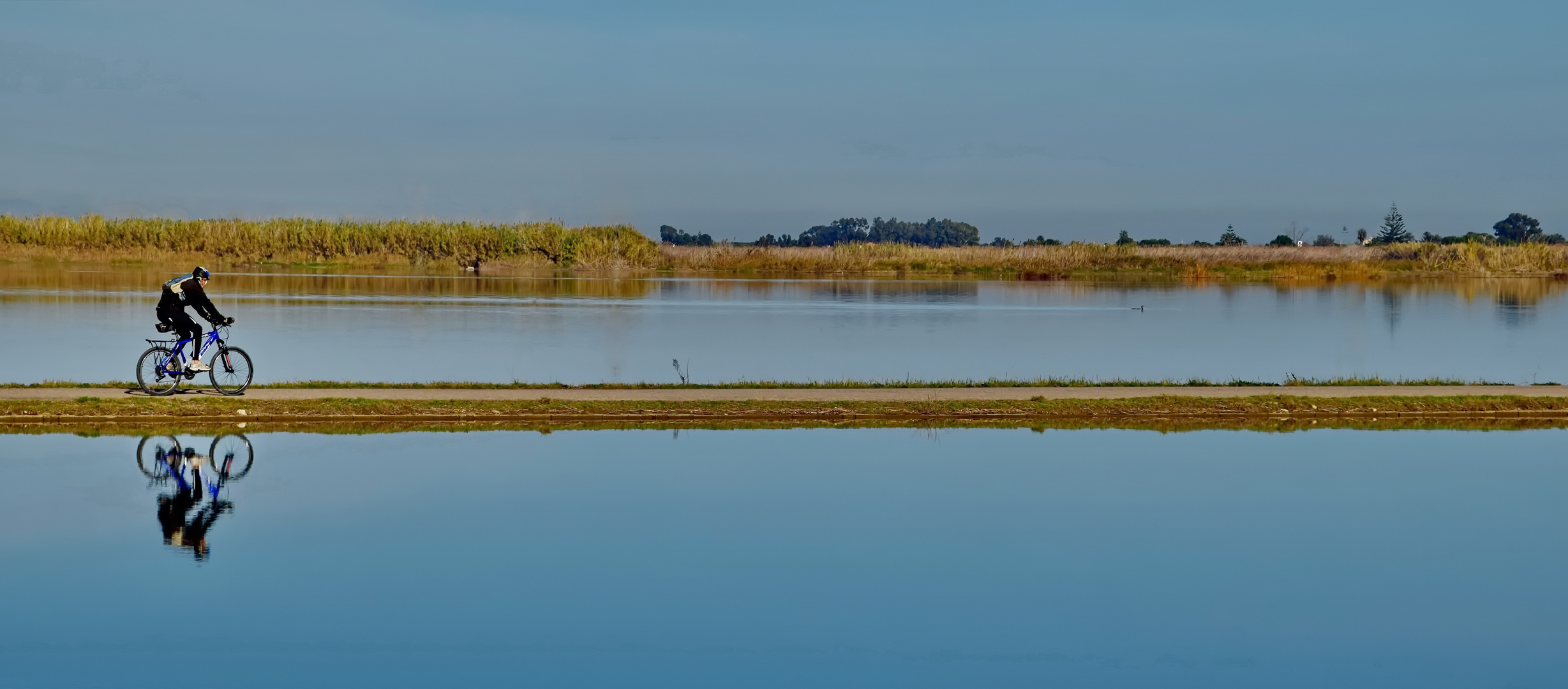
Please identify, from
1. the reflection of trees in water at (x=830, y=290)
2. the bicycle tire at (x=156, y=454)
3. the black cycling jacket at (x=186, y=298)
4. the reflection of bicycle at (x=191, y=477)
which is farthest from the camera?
the reflection of trees in water at (x=830, y=290)

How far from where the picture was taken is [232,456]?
13.2 meters

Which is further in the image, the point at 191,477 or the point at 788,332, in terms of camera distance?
the point at 788,332

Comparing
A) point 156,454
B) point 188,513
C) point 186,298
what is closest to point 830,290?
point 186,298

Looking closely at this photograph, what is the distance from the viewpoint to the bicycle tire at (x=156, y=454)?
1236cm

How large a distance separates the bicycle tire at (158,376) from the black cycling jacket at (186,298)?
500 millimetres

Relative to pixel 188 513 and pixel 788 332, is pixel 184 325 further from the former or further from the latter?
pixel 788 332

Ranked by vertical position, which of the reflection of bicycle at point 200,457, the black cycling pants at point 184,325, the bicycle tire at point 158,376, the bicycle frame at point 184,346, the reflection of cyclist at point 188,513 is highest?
the black cycling pants at point 184,325

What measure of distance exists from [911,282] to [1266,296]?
16.4m

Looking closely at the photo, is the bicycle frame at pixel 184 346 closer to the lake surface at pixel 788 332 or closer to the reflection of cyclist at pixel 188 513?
the lake surface at pixel 788 332

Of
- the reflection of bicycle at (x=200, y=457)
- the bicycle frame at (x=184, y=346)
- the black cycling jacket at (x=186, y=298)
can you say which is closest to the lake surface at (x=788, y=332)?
the bicycle frame at (x=184, y=346)

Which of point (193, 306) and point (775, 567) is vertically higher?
point (193, 306)

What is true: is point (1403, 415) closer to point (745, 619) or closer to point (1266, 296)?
point (745, 619)

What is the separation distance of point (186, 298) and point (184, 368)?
0.80m

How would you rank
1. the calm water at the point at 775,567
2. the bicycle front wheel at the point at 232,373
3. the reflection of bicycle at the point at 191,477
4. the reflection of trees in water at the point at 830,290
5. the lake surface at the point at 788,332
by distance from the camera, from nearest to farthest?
the calm water at the point at 775,567 < the reflection of bicycle at the point at 191,477 < the bicycle front wheel at the point at 232,373 < the lake surface at the point at 788,332 < the reflection of trees in water at the point at 830,290
